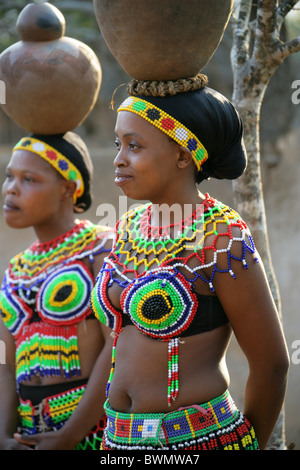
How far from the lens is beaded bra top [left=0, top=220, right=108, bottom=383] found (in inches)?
127

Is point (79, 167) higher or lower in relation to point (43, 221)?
higher

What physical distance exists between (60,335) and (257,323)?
1.27m

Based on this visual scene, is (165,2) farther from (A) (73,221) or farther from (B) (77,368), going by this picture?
(B) (77,368)

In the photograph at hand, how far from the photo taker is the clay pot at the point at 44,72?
330 centimetres

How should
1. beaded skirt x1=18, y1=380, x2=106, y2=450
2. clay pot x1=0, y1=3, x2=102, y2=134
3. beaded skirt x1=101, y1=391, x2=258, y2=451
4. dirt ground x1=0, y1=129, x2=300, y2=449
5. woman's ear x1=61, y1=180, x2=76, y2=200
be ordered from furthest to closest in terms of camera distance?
dirt ground x1=0, y1=129, x2=300, y2=449 < woman's ear x1=61, y1=180, x2=76, y2=200 < clay pot x1=0, y1=3, x2=102, y2=134 < beaded skirt x1=18, y1=380, x2=106, y2=450 < beaded skirt x1=101, y1=391, x2=258, y2=451

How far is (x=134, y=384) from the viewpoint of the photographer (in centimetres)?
240

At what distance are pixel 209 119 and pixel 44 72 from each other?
4.08 feet

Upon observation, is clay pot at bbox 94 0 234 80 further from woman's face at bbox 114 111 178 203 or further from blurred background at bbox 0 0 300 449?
blurred background at bbox 0 0 300 449

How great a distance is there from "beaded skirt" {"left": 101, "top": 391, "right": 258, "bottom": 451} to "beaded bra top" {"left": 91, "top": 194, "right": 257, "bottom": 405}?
0.31 ft

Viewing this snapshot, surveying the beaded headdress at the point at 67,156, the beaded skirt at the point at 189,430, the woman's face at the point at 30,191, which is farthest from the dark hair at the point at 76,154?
the beaded skirt at the point at 189,430

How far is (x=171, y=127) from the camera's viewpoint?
241 centimetres

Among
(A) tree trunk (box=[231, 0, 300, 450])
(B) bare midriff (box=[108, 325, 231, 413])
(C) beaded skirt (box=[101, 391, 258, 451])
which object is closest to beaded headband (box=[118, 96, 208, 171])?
(B) bare midriff (box=[108, 325, 231, 413])

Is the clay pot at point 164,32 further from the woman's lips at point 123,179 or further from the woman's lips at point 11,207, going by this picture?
the woman's lips at point 11,207
